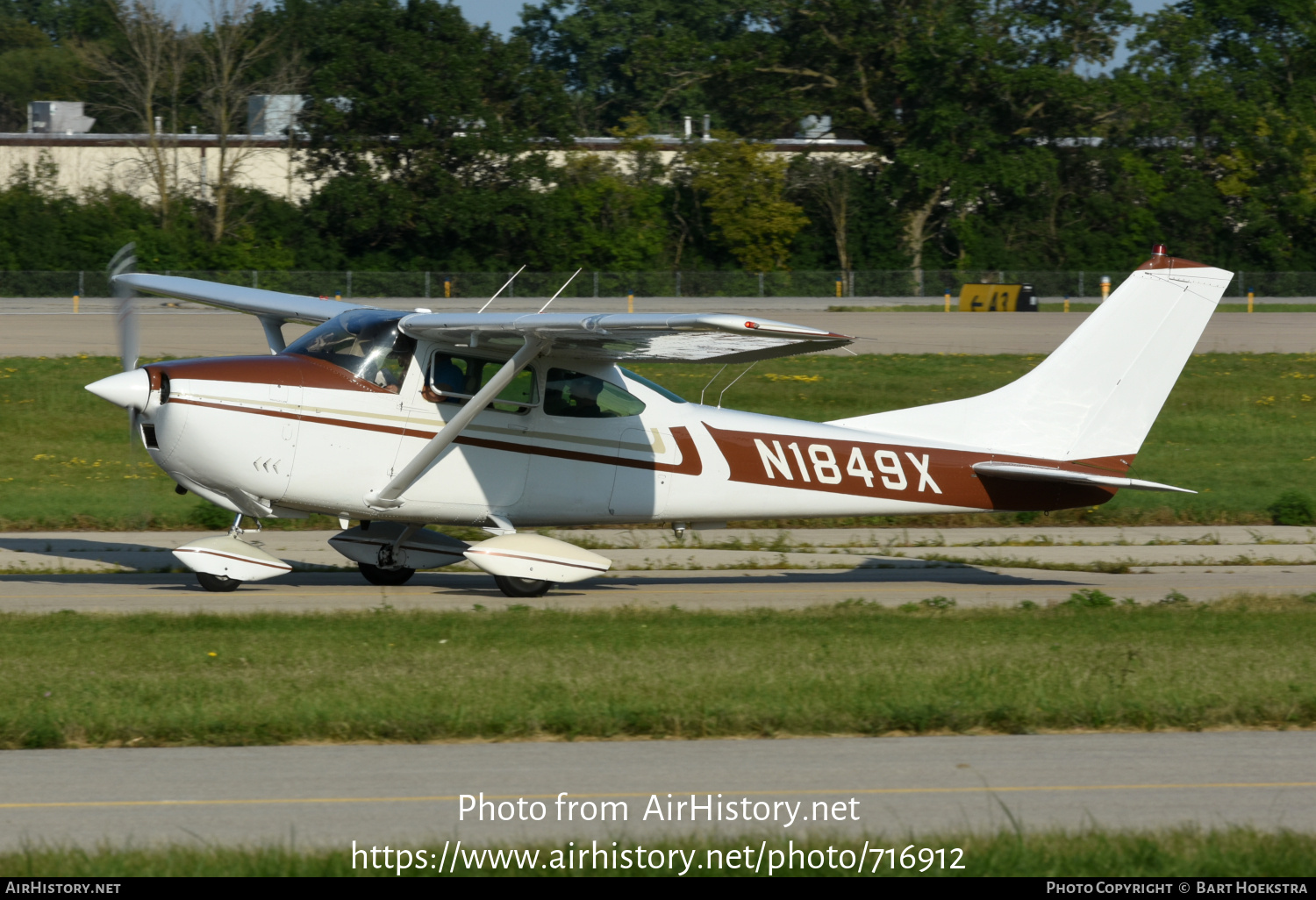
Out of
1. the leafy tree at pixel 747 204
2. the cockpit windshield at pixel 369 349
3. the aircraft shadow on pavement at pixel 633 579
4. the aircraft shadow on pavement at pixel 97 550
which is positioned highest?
the leafy tree at pixel 747 204

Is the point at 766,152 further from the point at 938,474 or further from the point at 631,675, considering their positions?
the point at 631,675

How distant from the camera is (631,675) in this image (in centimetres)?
870

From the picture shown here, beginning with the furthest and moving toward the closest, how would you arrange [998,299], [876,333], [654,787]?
[998,299] < [876,333] < [654,787]

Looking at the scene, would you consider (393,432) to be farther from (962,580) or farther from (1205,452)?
(1205,452)

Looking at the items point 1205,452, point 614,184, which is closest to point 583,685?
point 1205,452

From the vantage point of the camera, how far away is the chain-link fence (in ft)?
176

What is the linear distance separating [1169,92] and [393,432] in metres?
65.8

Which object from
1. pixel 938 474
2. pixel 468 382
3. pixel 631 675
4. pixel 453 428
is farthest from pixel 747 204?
pixel 631 675

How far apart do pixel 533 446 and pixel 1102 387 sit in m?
5.24

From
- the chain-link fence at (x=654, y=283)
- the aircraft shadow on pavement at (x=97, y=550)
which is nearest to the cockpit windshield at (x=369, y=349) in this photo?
the aircraft shadow on pavement at (x=97, y=550)

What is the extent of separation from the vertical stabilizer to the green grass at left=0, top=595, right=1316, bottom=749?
2333 millimetres

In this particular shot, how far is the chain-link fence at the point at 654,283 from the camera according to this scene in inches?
2110

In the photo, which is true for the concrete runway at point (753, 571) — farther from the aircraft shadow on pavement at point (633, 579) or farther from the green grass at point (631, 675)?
the green grass at point (631, 675)

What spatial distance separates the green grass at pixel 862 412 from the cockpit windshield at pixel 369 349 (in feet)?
5.92
